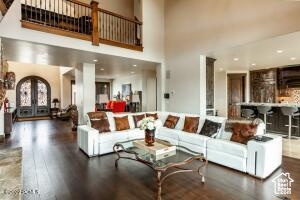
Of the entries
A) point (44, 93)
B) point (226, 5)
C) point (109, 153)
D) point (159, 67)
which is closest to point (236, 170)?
point (109, 153)

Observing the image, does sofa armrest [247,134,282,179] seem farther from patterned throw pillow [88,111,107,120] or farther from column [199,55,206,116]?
patterned throw pillow [88,111,107,120]

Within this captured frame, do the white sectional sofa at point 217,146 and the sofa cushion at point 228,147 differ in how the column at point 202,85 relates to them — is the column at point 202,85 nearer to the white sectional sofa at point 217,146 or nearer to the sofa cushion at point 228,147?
the white sectional sofa at point 217,146

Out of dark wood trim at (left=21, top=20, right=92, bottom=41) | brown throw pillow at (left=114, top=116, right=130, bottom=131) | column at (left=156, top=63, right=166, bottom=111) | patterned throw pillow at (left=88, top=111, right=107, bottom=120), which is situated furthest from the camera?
column at (left=156, top=63, right=166, bottom=111)

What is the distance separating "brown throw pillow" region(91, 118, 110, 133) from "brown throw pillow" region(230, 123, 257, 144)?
2919 millimetres

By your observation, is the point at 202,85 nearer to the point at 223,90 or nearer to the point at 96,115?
the point at 96,115

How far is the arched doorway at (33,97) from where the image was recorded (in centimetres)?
1048

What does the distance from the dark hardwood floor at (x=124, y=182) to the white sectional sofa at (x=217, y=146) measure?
0.16 m

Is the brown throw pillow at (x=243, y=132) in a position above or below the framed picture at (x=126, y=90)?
below

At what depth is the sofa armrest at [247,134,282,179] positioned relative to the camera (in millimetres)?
2939

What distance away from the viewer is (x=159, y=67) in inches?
278

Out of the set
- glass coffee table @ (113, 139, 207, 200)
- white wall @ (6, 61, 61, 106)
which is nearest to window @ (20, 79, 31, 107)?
white wall @ (6, 61, 61, 106)

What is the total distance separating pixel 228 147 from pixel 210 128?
73 cm

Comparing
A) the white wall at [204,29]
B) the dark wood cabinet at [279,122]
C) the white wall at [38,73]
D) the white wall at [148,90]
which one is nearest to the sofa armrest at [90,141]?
the white wall at [204,29]

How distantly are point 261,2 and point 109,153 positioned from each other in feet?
16.3
